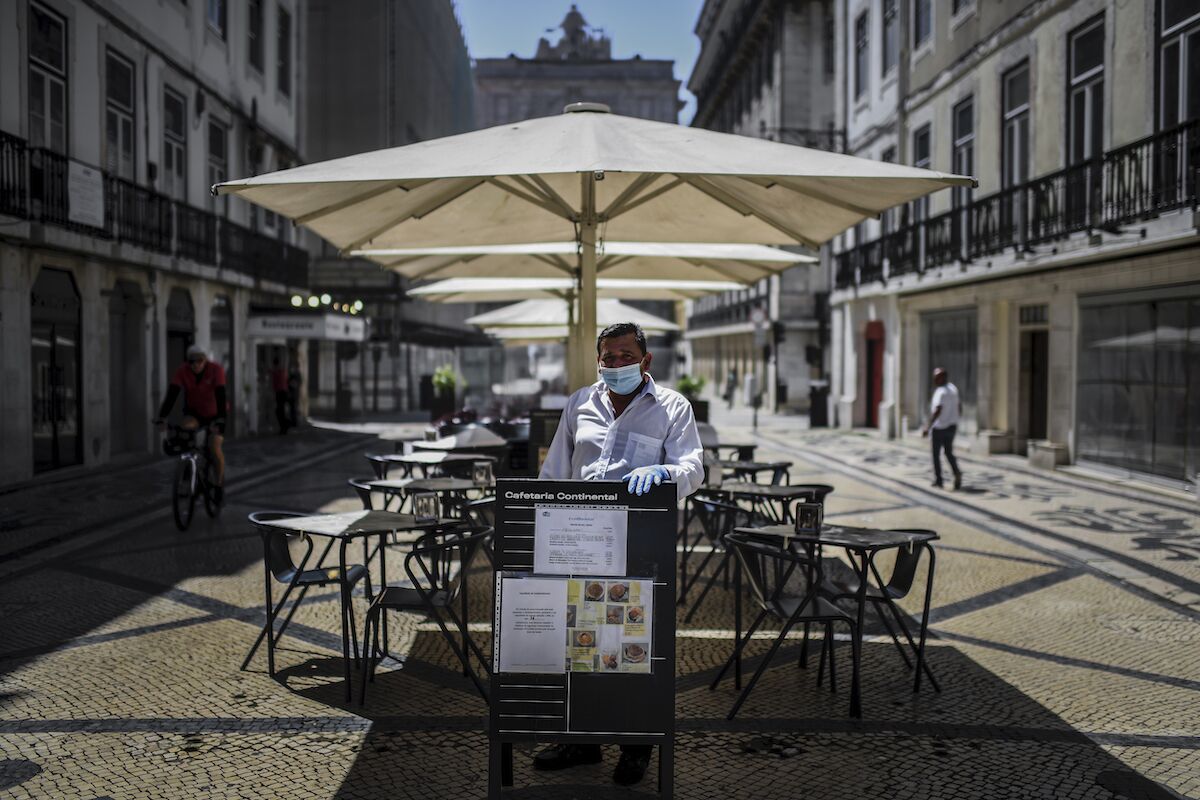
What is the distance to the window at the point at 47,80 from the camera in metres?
14.5

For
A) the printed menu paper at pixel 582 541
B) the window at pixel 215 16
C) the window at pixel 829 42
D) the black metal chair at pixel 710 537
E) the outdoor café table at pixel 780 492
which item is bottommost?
the black metal chair at pixel 710 537

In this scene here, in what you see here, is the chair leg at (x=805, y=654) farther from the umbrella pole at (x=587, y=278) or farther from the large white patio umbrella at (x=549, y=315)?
the large white patio umbrella at (x=549, y=315)

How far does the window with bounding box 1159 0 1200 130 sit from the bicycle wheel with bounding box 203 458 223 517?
12.1 meters

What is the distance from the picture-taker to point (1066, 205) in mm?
14961

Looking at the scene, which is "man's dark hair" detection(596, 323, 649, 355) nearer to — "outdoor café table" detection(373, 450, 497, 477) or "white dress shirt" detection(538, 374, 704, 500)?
"white dress shirt" detection(538, 374, 704, 500)

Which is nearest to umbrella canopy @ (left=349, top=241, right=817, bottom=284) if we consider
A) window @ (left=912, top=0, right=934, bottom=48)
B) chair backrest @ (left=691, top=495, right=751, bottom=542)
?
chair backrest @ (left=691, top=495, right=751, bottom=542)

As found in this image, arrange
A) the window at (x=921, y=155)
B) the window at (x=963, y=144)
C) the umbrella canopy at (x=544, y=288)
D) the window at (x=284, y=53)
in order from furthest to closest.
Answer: the window at (x=284, y=53) → the window at (x=921, y=155) → the window at (x=963, y=144) → the umbrella canopy at (x=544, y=288)

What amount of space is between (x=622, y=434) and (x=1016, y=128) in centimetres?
1616

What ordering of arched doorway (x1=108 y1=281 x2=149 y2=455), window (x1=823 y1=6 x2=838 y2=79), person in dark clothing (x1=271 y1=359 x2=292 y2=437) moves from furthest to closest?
window (x1=823 y1=6 x2=838 y2=79) → person in dark clothing (x1=271 y1=359 x2=292 y2=437) → arched doorway (x1=108 y1=281 x2=149 y2=455)

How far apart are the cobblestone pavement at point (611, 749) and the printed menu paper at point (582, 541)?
3.03 ft

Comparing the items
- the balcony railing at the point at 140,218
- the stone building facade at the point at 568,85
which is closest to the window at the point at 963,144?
the balcony railing at the point at 140,218

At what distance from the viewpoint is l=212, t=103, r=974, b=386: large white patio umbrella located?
177 inches

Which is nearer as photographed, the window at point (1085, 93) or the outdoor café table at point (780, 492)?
the outdoor café table at point (780, 492)

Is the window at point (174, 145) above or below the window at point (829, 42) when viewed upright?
below
